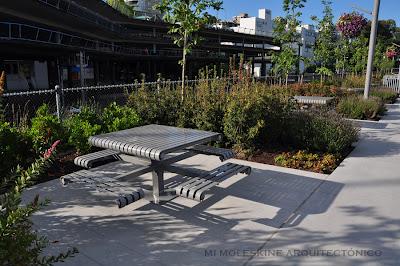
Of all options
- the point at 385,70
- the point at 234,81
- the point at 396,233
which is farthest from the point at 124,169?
the point at 385,70

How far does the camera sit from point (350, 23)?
76.3 ft

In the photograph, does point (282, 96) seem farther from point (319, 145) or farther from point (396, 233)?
point (396, 233)

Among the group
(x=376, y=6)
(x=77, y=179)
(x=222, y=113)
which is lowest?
(x=77, y=179)

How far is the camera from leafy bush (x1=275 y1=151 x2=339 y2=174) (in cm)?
650

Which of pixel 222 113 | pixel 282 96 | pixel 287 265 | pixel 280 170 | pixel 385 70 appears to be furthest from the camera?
pixel 385 70

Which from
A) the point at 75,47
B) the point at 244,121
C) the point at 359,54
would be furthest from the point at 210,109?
the point at 359,54

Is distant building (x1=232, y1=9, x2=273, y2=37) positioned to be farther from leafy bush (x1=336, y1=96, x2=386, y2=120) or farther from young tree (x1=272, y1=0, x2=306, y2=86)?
leafy bush (x1=336, y1=96, x2=386, y2=120)

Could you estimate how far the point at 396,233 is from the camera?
4.10 m

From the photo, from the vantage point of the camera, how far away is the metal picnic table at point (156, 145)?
4.42m

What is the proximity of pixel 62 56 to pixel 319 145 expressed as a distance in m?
24.9

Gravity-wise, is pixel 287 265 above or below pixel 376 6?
below

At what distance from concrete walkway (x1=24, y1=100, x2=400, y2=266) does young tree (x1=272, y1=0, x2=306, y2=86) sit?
9.89 meters

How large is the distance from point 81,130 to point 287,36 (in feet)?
34.5

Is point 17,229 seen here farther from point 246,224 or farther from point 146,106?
point 146,106
